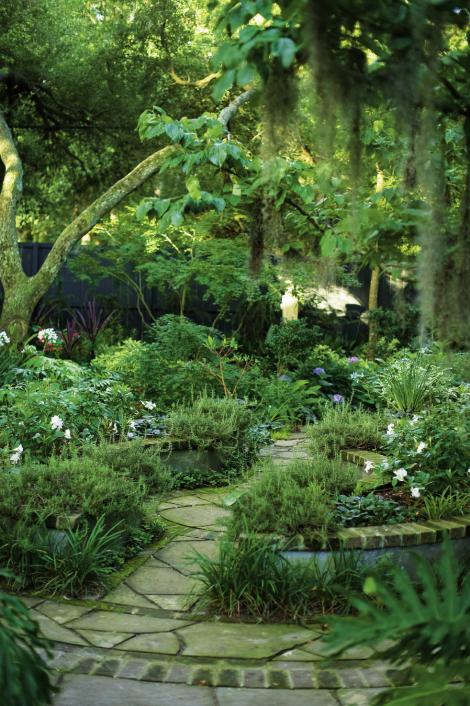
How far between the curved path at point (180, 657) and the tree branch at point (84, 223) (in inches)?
273

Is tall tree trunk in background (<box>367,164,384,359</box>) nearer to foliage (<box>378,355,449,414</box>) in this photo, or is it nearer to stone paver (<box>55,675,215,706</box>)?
foliage (<box>378,355,449,414</box>)

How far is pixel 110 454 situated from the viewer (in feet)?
17.6

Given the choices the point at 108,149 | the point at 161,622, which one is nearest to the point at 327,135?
the point at 161,622

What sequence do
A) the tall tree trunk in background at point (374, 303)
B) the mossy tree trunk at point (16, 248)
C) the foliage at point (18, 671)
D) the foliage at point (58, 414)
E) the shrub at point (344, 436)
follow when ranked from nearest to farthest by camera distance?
1. the foliage at point (18, 671)
2. the foliage at point (58, 414)
3. the shrub at point (344, 436)
4. the mossy tree trunk at point (16, 248)
5. the tall tree trunk in background at point (374, 303)

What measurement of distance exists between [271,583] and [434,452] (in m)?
1.45

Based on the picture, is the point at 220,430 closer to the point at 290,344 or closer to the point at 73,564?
the point at 73,564

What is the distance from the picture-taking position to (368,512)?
14.8 ft

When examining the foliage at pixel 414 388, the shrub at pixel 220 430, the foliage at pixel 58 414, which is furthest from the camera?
the foliage at pixel 414 388

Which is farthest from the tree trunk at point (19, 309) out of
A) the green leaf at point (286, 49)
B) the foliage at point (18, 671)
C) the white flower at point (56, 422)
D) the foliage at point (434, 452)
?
the green leaf at point (286, 49)

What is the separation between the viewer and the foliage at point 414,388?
7.73 metres

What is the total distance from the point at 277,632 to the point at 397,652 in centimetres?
175

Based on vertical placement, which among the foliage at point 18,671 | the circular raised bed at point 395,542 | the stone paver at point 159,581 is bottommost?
the stone paver at point 159,581

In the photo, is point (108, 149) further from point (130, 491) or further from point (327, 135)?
point (327, 135)

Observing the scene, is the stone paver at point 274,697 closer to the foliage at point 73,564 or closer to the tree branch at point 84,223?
the foliage at point 73,564
